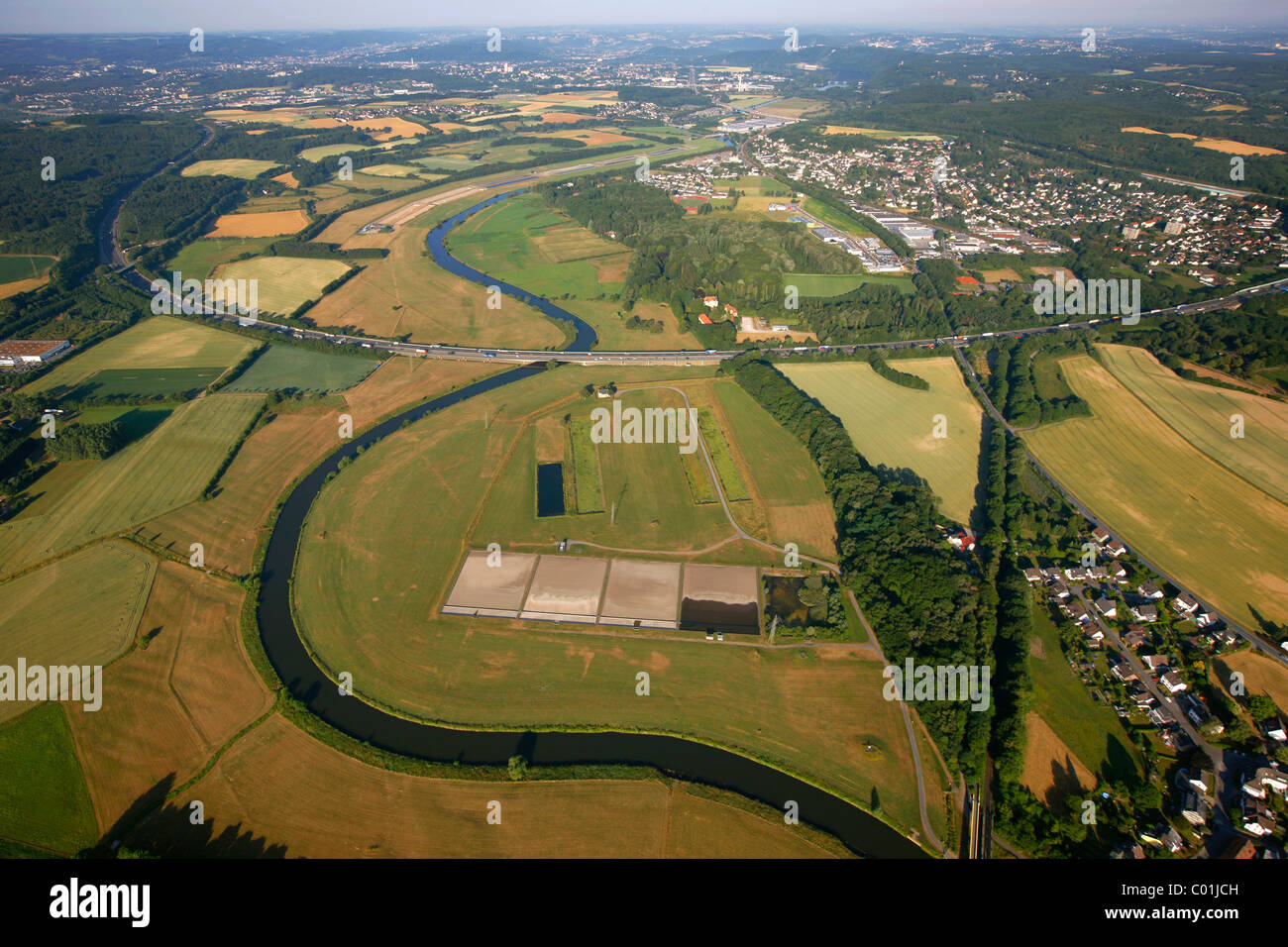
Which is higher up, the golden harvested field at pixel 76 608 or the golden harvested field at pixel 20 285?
Answer: the golden harvested field at pixel 20 285

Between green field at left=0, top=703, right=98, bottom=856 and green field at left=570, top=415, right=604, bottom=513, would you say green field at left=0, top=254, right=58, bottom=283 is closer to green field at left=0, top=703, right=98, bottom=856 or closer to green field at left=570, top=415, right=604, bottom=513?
green field at left=0, top=703, right=98, bottom=856

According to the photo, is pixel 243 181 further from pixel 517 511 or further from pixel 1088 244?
pixel 1088 244

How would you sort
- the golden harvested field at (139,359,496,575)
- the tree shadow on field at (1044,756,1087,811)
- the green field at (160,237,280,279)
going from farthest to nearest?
1. the green field at (160,237,280,279)
2. the golden harvested field at (139,359,496,575)
3. the tree shadow on field at (1044,756,1087,811)

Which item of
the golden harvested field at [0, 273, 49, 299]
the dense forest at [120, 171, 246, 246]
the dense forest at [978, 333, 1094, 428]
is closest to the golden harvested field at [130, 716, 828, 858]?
the dense forest at [978, 333, 1094, 428]

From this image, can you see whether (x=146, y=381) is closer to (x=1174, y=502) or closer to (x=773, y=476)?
(x=773, y=476)

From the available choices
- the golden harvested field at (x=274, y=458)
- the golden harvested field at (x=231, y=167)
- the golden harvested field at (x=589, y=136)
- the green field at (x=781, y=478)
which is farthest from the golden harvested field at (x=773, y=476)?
the golden harvested field at (x=589, y=136)

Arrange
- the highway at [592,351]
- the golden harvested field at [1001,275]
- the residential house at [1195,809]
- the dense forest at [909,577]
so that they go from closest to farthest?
the residential house at [1195,809] < the dense forest at [909,577] < the highway at [592,351] < the golden harvested field at [1001,275]

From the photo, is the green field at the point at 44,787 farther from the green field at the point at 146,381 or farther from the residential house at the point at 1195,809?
the residential house at the point at 1195,809
